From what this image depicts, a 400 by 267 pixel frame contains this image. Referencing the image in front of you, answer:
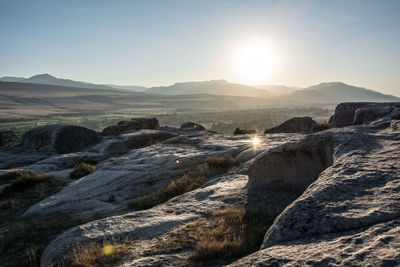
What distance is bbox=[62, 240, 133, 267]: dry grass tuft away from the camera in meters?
5.50

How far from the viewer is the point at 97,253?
19.1 ft

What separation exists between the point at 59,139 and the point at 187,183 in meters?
19.8

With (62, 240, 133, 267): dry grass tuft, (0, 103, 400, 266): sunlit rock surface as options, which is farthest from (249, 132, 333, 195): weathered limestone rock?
(62, 240, 133, 267): dry grass tuft

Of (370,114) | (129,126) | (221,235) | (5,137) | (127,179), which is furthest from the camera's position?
(129,126)

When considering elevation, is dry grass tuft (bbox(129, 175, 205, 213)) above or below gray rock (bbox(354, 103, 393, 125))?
below

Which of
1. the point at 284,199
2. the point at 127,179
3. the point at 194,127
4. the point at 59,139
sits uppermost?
the point at 194,127

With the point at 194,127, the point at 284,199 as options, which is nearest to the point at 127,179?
the point at 284,199

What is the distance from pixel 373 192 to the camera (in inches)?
188


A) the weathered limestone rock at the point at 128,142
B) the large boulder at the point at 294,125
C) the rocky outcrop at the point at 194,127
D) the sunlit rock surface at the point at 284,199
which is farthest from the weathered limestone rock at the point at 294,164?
the rocky outcrop at the point at 194,127

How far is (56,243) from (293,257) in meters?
6.03

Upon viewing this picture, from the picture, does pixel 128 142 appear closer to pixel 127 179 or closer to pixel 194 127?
pixel 127 179

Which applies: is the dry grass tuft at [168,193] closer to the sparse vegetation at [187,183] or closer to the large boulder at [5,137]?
the sparse vegetation at [187,183]

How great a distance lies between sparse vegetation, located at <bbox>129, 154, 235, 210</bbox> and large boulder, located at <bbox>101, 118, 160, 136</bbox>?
69.8 feet

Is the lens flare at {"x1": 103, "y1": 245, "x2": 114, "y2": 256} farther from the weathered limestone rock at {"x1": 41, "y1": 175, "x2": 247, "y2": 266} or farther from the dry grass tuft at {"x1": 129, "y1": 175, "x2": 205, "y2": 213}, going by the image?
the dry grass tuft at {"x1": 129, "y1": 175, "x2": 205, "y2": 213}
